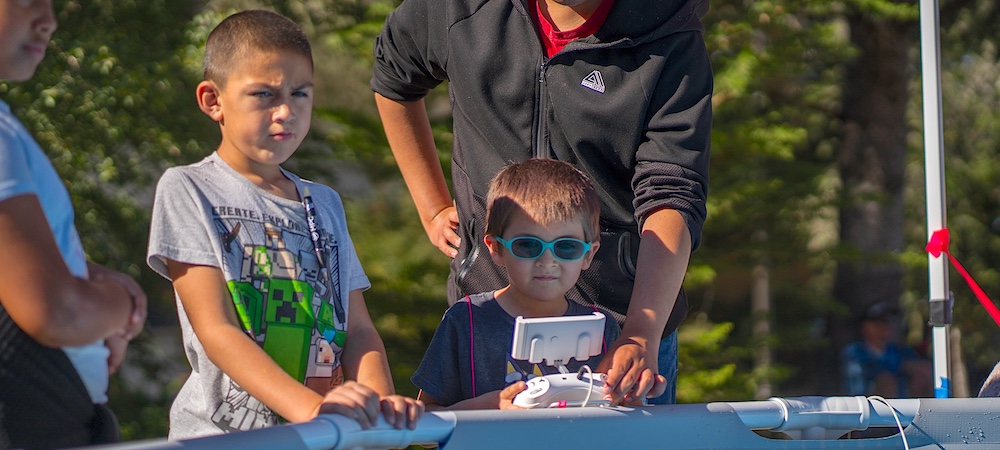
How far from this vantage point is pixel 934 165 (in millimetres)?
3121

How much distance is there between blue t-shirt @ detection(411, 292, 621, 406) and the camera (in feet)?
8.09

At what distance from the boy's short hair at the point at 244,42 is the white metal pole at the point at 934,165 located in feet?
5.62

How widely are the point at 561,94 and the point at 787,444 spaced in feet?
2.97

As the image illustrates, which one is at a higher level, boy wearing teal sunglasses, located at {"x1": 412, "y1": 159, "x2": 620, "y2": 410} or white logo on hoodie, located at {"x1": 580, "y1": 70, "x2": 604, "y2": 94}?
white logo on hoodie, located at {"x1": 580, "y1": 70, "x2": 604, "y2": 94}

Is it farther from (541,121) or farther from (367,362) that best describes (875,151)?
(367,362)

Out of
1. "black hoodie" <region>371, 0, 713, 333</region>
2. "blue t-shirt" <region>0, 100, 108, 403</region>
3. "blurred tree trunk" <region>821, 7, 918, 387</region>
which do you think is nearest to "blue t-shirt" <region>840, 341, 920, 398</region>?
"blurred tree trunk" <region>821, 7, 918, 387</region>

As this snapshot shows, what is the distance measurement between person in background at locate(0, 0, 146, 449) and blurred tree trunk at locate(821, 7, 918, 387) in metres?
11.3

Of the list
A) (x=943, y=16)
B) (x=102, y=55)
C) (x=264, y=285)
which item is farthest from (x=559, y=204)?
(x=943, y=16)

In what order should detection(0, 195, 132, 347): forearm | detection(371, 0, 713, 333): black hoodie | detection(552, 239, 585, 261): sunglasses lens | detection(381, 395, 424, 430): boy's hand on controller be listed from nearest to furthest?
detection(0, 195, 132, 347): forearm → detection(381, 395, 424, 430): boy's hand on controller → detection(552, 239, 585, 261): sunglasses lens → detection(371, 0, 713, 333): black hoodie

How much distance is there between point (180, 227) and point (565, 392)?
75cm

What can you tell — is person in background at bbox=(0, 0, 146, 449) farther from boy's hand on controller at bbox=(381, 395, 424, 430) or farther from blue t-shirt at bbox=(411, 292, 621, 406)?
blue t-shirt at bbox=(411, 292, 621, 406)

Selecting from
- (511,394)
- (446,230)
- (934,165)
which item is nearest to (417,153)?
(446,230)

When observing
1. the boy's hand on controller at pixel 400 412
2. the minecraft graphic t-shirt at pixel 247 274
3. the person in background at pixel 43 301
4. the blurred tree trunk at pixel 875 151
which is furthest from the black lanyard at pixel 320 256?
the blurred tree trunk at pixel 875 151

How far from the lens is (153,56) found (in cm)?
916
